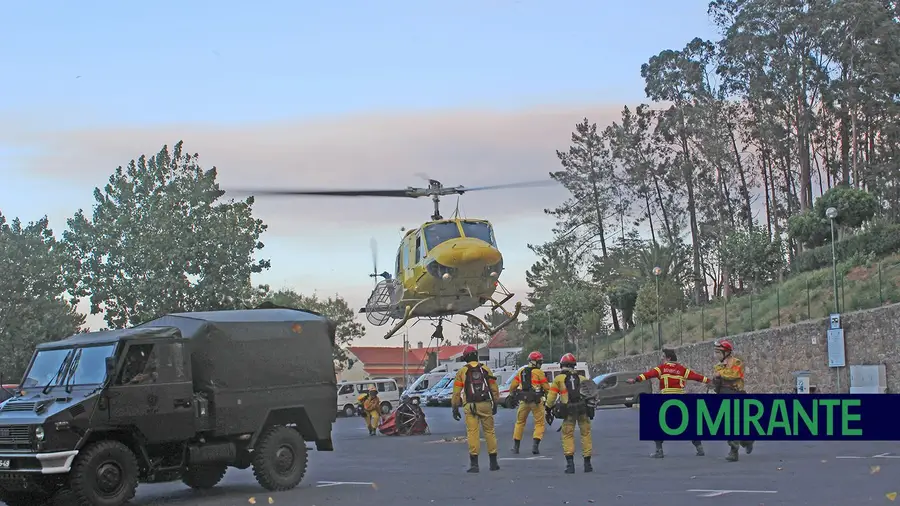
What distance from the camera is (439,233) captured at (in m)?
30.0

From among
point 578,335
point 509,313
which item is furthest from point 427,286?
point 578,335

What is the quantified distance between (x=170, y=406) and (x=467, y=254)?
16.3 m

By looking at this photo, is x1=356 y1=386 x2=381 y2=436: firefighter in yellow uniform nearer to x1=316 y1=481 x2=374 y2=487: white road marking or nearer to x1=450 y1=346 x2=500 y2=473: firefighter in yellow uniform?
x1=450 y1=346 x2=500 y2=473: firefighter in yellow uniform

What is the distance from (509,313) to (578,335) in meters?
50.8

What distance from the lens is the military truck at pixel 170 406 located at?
1241cm

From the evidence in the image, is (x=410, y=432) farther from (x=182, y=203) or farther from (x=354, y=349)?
(x=354, y=349)

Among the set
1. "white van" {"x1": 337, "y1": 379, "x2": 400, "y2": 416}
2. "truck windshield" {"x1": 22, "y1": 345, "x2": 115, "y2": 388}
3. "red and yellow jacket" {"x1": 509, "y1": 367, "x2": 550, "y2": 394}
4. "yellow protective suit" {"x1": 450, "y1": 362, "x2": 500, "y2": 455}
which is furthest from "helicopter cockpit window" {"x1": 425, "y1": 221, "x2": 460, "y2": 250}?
"white van" {"x1": 337, "y1": 379, "x2": 400, "y2": 416}

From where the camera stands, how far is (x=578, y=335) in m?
80.7

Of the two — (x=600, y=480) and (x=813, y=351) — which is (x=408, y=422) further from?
(x=813, y=351)

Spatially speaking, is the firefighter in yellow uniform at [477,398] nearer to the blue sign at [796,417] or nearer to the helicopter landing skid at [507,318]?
the blue sign at [796,417]

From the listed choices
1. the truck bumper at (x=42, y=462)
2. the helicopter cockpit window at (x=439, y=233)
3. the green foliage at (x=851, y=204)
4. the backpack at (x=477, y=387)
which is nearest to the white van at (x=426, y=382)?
the green foliage at (x=851, y=204)

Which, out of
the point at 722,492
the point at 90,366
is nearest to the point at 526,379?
the point at 722,492

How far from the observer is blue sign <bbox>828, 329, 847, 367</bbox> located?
37094 mm

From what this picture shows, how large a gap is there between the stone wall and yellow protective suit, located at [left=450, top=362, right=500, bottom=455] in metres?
22.4
